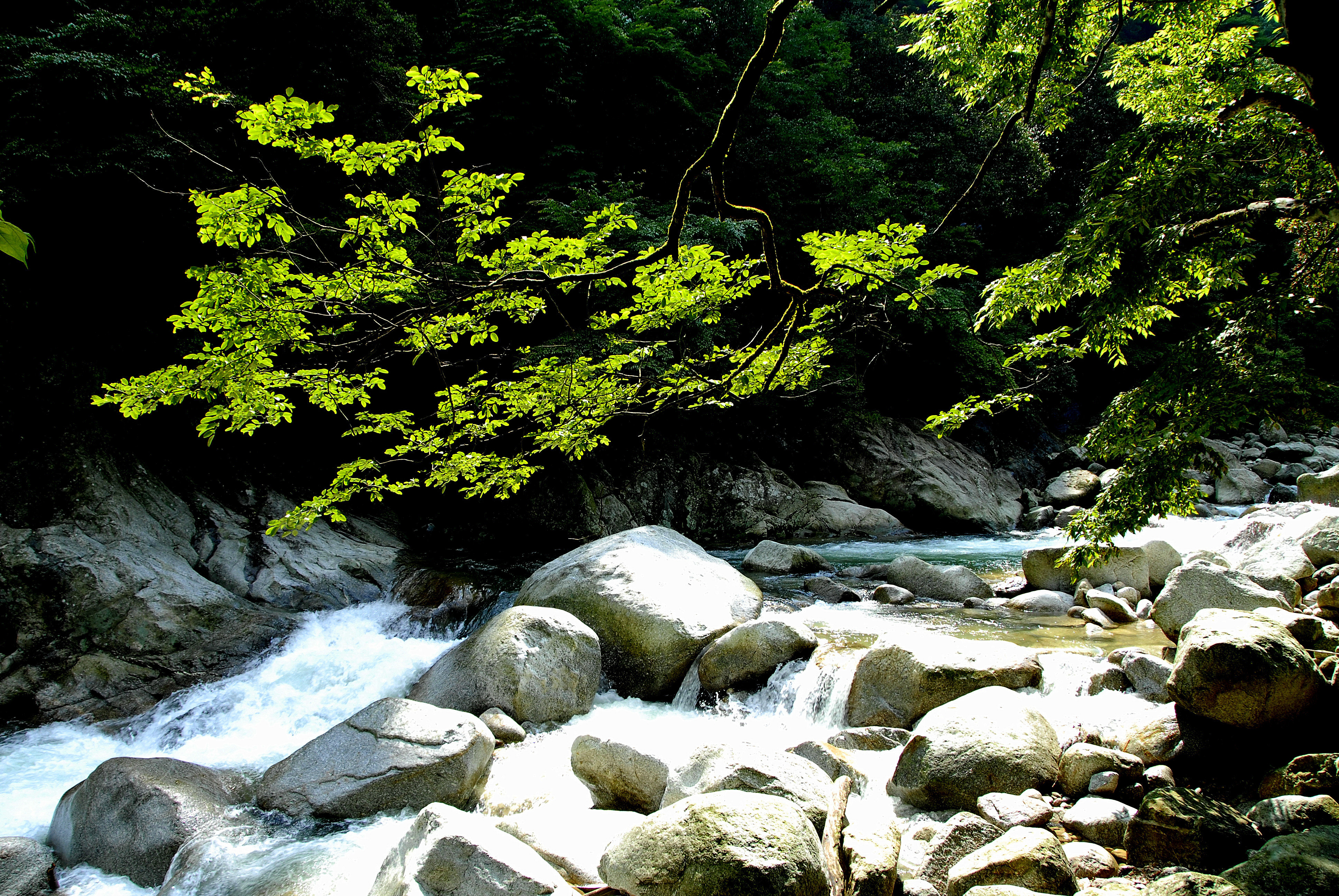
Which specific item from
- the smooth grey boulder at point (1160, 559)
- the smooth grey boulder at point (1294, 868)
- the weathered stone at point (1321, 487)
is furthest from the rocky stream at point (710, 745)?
the weathered stone at point (1321, 487)

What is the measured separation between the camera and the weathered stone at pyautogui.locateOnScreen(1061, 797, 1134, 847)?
3.51m

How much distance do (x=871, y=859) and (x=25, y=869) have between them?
4.68m

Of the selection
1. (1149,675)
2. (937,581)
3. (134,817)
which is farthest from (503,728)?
(937,581)

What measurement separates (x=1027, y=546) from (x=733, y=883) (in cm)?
1234

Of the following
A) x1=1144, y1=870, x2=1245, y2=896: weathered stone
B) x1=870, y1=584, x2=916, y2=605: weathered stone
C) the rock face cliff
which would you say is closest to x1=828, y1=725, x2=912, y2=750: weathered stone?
x1=1144, y1=870, x2=1245, y2=896: weathered stone

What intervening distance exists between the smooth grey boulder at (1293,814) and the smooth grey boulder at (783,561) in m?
7.58

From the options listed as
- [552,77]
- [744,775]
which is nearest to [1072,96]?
[744,775]

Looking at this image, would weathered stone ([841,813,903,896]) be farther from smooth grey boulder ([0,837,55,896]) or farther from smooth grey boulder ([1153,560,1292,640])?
smooth grey boulder ([0,837,55,896])

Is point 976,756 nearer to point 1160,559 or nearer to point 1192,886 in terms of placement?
point 1192,886

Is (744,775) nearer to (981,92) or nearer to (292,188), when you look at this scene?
(981,92)

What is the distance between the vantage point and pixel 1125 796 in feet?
12.6

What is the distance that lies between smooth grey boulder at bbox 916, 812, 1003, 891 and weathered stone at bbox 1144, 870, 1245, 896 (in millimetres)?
784

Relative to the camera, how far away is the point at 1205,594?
6012mm

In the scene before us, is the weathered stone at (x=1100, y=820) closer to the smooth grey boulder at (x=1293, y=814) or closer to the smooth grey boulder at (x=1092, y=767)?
the smooth grey boulder at (x=1092, y=767)
